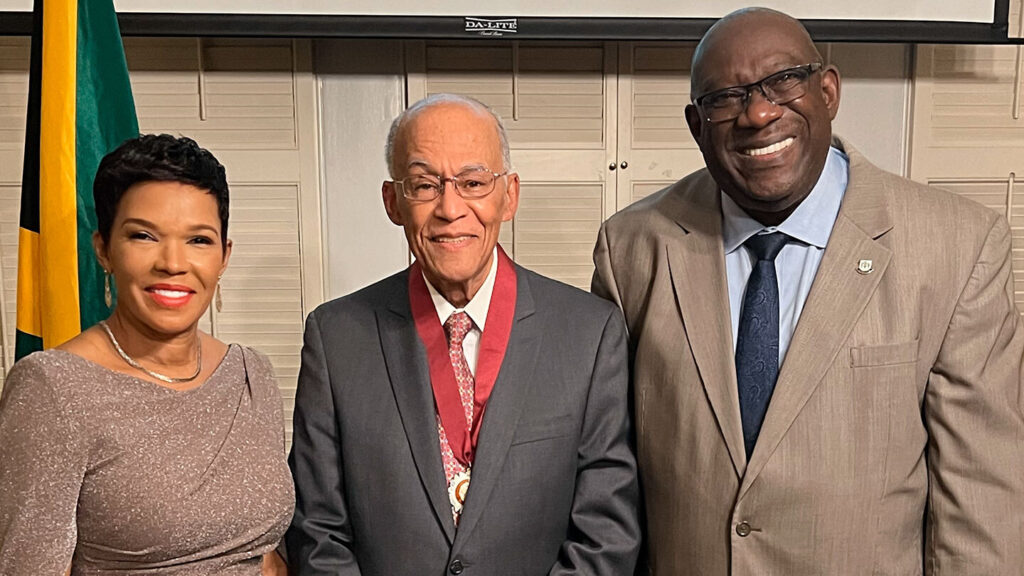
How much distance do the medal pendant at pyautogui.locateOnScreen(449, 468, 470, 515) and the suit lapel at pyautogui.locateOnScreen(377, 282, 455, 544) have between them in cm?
2

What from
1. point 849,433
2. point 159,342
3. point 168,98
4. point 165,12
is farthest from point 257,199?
point 849,433

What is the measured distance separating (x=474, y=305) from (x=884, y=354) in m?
0.67

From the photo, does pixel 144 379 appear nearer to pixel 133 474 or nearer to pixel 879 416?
pixel 133 474

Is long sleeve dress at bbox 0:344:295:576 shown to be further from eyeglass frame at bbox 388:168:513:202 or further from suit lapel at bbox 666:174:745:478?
suit lapel at bbox 666:174:745:478

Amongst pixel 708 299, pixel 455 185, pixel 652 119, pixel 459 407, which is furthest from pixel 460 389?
pixel 652 119

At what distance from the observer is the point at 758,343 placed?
5.25 ft

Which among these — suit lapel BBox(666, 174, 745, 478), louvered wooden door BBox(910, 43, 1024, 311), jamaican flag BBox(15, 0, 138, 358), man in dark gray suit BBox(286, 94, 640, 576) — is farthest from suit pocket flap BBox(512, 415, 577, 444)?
louvered wooden door BBox(910, 43, 1024, 311)

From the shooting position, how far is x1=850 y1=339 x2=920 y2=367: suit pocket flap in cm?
154

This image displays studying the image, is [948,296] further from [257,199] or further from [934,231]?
[257,199]

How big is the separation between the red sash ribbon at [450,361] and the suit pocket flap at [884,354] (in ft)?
1.86

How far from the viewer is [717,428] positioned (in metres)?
1.59

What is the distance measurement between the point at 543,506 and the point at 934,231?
0.78m

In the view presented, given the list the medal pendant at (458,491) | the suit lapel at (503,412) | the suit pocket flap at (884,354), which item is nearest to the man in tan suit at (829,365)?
the suit pocket flap at (884,354)

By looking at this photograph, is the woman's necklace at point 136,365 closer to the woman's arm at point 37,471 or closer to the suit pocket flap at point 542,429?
the woman's arm at point 37,471
